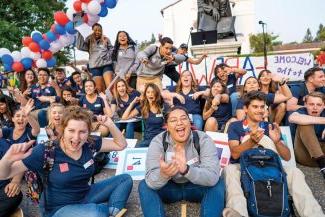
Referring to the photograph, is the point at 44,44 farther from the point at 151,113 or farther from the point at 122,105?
the point at 151,113

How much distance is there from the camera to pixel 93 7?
6832 mm

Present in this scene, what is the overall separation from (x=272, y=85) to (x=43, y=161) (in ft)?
12.6

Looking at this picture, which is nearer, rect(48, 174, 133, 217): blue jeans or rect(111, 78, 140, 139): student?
rect(48, 174, 133, 217): blue jeans

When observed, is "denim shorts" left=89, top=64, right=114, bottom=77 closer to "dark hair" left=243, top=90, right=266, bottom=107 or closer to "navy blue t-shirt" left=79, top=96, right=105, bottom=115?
"navy blue t-shirt" left=79, top=96, right=105, bottom=115

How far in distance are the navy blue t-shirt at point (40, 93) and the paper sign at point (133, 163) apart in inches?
106

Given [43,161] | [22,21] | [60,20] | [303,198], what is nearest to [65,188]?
[43,161]

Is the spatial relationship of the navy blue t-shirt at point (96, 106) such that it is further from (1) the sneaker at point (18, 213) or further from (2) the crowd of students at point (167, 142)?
(1) the sneaker at point (18, 213)

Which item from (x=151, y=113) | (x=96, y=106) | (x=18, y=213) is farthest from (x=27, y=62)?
(x=18, y=213)

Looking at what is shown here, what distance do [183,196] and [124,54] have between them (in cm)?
432

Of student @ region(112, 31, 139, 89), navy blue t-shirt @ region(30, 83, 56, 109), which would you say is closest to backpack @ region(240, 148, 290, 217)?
student @ region(112, 31, 139, 89)

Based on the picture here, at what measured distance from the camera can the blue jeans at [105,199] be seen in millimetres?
2871

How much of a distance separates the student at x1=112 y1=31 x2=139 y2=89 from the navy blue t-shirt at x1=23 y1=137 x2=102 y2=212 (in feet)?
13.5

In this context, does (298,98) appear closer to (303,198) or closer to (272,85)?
(272,85)

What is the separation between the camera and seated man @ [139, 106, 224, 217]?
9.48ft
